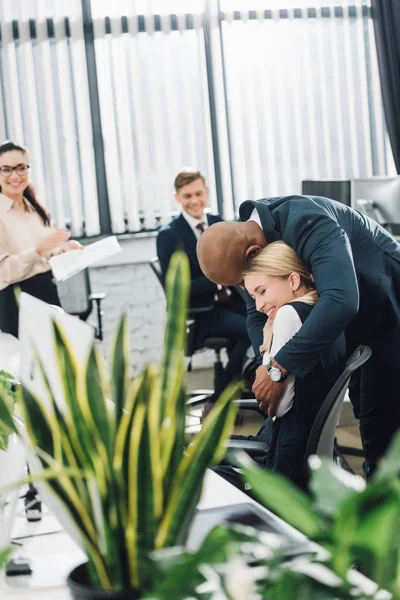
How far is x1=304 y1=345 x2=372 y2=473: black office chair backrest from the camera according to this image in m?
1.91

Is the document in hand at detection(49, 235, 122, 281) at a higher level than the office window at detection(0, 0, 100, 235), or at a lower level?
lower

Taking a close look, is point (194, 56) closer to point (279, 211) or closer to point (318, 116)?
point (318, 116)

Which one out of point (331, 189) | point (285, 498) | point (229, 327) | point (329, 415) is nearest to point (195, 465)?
point (285, 498)

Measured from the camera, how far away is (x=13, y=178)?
13.9ft

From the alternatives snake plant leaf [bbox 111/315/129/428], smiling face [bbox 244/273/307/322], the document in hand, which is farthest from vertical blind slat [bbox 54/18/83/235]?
snake plant leaf [bbox 111/315/129/428]

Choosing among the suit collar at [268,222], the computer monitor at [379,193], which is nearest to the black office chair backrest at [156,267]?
the computer monitor at [379,193]

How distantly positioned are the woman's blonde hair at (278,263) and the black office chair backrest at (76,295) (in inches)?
112

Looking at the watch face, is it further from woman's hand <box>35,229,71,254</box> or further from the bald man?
woman's hand <box>35,229,71,254</box>

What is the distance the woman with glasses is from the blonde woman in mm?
1866

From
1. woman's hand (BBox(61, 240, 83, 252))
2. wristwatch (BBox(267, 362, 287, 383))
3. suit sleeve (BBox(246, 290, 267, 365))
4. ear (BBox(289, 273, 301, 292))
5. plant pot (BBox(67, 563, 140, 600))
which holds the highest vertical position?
woman's hand (BBox(61, 240, 83, 252))

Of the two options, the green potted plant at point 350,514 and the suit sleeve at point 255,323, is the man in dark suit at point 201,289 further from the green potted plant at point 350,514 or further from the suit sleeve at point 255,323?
the green potted plant at point 350,514

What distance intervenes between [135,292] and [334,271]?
4088 mm

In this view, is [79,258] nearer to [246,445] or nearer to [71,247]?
[71,247]

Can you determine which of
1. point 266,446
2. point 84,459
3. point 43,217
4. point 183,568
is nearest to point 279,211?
point 266,446
